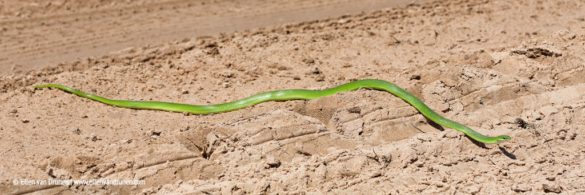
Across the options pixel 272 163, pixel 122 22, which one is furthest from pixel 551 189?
pixel 122 22

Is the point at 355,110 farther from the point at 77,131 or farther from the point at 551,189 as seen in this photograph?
the point at 77,131

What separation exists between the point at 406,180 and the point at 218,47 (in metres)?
3.59

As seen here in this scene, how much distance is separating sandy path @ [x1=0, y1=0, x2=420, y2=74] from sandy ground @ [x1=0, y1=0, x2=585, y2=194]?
708mm

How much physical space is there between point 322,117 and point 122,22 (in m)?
4.81

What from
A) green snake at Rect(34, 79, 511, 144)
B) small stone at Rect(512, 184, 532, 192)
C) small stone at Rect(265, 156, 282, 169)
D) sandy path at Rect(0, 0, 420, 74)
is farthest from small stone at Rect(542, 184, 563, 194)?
sandy path at Rect(0, 0, 420, 74)

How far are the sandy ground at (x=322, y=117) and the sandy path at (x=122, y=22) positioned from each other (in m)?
0.71

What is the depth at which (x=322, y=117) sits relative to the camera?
680cm

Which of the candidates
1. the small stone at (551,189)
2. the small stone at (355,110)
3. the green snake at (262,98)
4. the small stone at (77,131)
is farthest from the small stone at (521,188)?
the small stone at (77,131)

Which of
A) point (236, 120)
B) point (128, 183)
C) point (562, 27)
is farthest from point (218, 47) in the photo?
point (562, 27)

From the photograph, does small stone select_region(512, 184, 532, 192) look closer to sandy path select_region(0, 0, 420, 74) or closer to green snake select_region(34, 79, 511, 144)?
green snake select_region(34, 79, 511, 144)

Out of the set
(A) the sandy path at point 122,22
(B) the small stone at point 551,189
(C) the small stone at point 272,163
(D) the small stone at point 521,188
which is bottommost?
(B) the small stone at point 551,189

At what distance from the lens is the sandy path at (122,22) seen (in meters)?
9.64

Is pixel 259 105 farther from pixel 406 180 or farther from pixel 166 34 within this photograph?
pixel 166 34

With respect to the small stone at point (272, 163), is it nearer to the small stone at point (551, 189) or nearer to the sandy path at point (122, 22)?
the small stone at point (551, 189)
